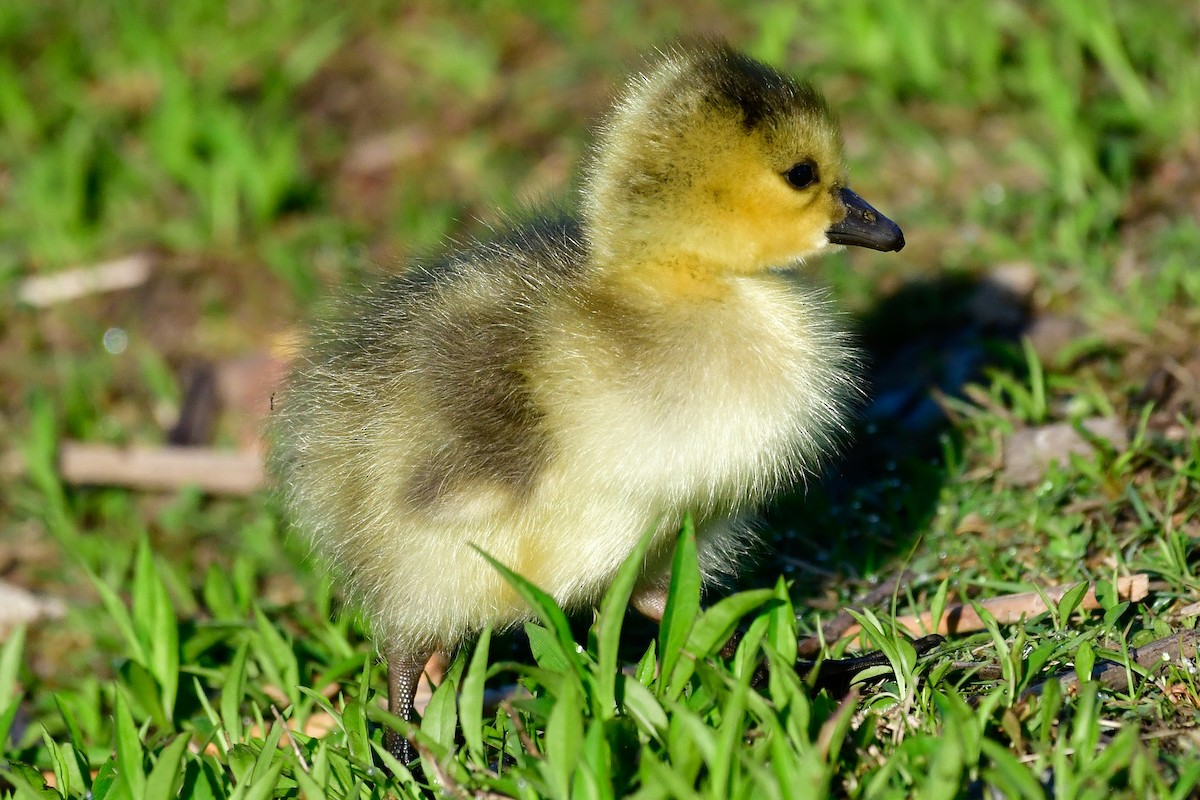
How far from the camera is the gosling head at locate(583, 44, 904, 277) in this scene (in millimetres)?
2686

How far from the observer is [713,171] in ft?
8.82

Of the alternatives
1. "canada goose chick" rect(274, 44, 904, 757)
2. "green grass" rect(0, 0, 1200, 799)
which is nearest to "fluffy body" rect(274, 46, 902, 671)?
"canada goose chick" rect(274, 44, 904, 757)

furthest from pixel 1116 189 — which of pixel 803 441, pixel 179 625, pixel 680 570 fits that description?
pixel 179 625

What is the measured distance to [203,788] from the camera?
253 cm

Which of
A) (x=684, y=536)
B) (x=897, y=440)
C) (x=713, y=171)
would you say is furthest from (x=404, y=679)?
(x=897, y=440)

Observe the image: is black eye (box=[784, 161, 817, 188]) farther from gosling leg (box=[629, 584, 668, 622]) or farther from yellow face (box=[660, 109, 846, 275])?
gosling leg (box=[629, 584, 668, 622])

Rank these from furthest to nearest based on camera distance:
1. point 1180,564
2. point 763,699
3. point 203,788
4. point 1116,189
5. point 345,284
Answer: point 1116,189
point 345,284
point 1180,564
point 203,788
point 763,699

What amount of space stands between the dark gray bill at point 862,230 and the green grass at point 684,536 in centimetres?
59

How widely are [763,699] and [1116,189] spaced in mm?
2850

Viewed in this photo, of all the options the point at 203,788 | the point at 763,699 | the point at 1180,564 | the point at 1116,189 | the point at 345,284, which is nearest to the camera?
the point at 763,699

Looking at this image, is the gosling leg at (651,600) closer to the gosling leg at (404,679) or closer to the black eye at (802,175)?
the gosling leg at (404,679)

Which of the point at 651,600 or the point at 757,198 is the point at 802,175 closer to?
the point at 757,198

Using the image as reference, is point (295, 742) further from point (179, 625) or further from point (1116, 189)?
point (1116, 189)

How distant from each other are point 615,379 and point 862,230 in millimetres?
637
